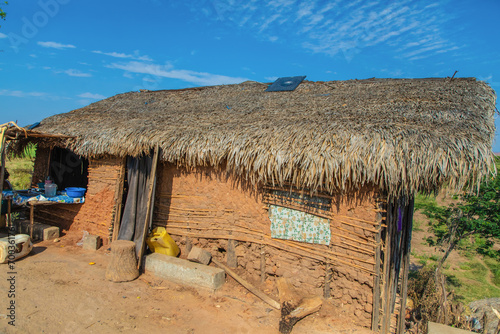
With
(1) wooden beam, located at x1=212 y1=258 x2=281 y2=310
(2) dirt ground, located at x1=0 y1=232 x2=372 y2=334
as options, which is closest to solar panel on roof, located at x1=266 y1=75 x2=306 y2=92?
(1) wooden beam, located at x1=212 y1=258 x2=281 y2=310

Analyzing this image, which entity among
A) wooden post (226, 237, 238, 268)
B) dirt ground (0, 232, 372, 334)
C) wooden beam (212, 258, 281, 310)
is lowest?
dirt ground (0, 232, 372, 334)

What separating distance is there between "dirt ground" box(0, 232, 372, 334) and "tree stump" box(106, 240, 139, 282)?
0.44 ft

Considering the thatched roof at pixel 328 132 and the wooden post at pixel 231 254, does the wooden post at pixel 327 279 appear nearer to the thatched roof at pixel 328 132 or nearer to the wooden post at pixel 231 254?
the thatched roof at pixel 328 132

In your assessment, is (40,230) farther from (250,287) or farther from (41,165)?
(250,287)

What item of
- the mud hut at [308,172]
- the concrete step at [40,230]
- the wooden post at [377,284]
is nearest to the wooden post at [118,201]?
the mud hut at [308,172]

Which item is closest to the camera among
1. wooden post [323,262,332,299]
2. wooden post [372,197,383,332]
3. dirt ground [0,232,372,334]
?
dirt ground [0,232,372,334]

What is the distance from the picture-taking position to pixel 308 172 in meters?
4.64

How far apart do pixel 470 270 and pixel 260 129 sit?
850 cm

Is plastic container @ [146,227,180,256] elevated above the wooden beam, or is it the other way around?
plastic container @ [146,227,180,256]

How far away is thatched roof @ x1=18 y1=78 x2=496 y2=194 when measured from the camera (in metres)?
4.21

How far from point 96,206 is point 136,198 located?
113cm

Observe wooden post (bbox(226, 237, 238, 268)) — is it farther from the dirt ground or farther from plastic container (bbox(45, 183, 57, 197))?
plastic container (bbox(45, 183, 57, 197))

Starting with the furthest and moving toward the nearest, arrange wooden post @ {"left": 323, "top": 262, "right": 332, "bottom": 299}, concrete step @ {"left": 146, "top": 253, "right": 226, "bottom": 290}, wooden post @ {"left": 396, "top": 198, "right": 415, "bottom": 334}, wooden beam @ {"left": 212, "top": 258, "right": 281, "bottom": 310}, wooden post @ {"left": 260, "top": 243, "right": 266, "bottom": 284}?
1. wooden post @ {"left": 396, "top": 198, "right": 415, "bottom": 334}
2. wooden post @ {"left": 260, "top": 243, "right": 266, "bottom": 284}
3. concrete step @ {"left": 146, "top": 253, "right": 226, "bottom": 290}
4. wooden beam @ {"left": 212, "top": 258, "right": 281, "bottom": 310}
5. wooden post @ {"left": 323, "top": 262, "right": 332, "bottom": 299}

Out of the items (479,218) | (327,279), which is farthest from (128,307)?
(479,218)
